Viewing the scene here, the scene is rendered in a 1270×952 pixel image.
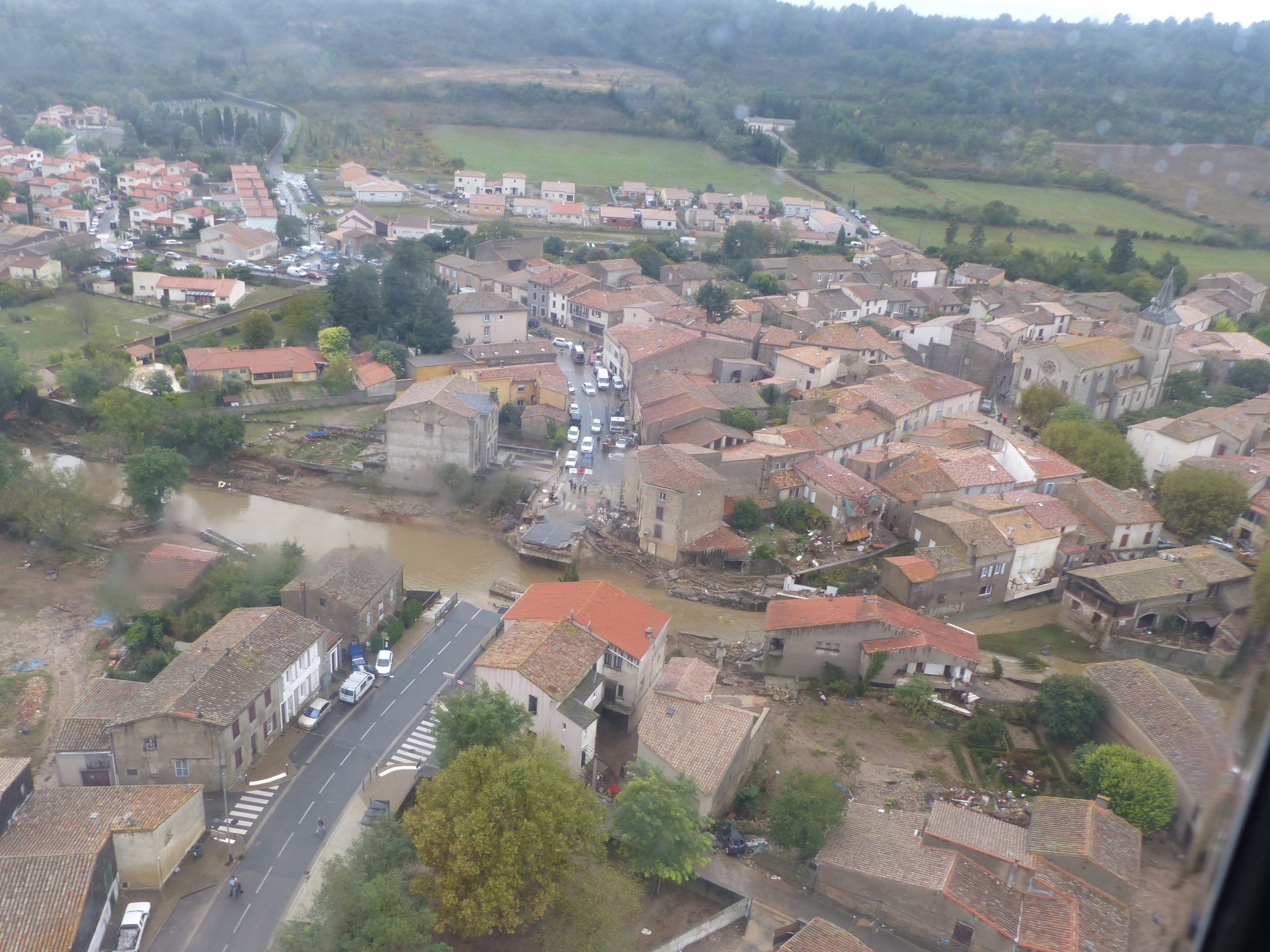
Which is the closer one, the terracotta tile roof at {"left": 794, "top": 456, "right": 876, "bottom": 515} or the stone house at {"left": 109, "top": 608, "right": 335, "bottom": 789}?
the stone house at {"left": 109, "top": 608, "right": 335, "bottom": 789}

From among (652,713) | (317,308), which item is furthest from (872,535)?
(317,308)

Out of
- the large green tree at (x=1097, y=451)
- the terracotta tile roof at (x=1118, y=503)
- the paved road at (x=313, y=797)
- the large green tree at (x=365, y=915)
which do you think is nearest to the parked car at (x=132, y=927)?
the paved road at (x=313, y=797)

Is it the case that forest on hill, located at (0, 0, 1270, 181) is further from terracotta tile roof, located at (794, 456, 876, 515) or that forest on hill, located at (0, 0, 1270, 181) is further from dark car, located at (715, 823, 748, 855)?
dark car, located at (715, 823, 748, 855)

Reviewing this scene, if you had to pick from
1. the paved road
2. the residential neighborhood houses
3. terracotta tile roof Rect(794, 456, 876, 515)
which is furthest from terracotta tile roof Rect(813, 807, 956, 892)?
terracotta tile roof Rect(794, 456, 876, 515)

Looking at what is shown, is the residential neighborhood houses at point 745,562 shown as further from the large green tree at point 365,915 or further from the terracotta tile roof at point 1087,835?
the large green tree at point 365,915

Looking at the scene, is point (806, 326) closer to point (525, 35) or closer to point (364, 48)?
point (364, 48)

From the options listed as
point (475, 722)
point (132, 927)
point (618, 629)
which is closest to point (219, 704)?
point (132, 927)

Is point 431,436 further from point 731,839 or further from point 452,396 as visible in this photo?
point 731,839
